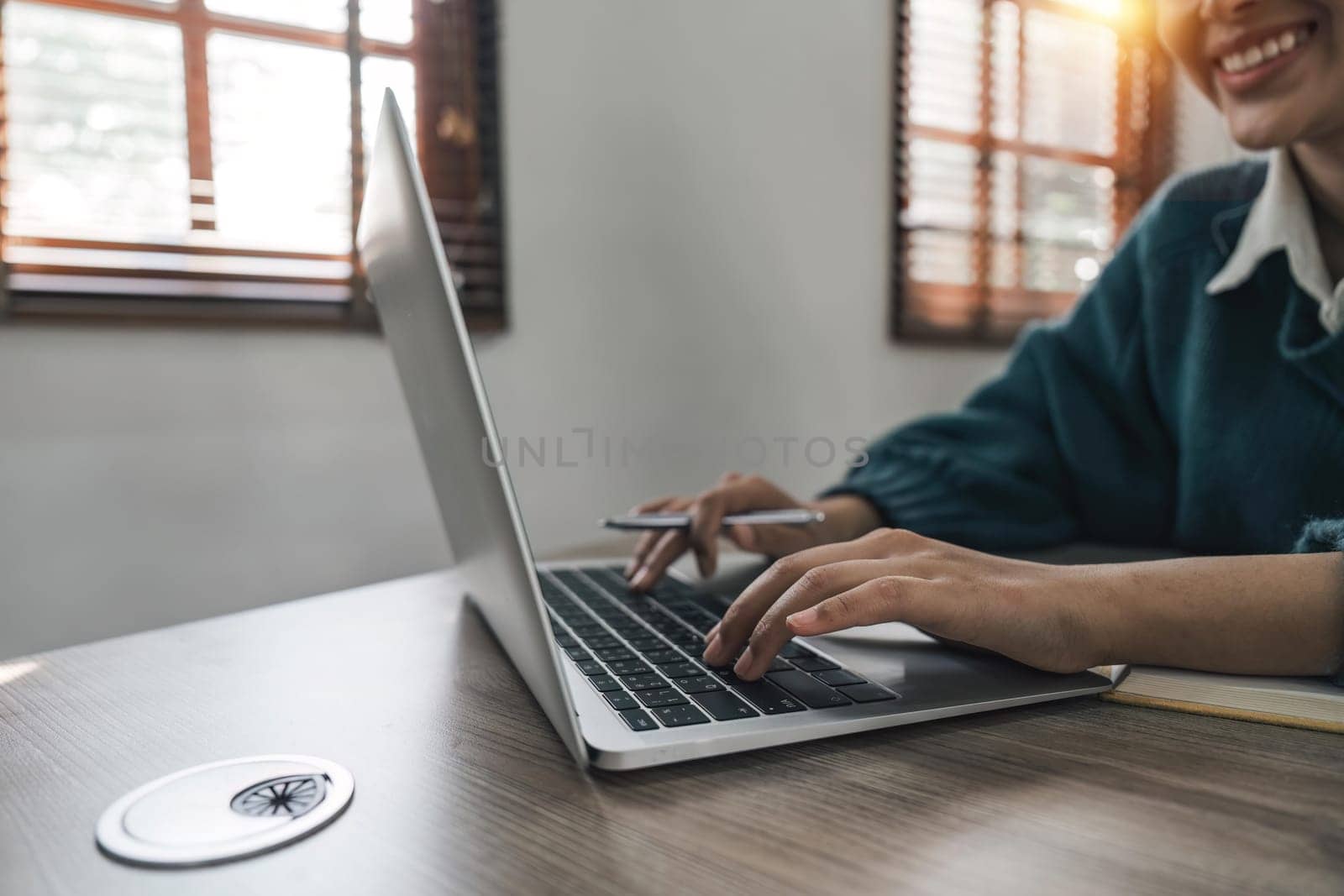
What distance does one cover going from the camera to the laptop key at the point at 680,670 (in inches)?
17.6

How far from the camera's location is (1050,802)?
1.08 ft

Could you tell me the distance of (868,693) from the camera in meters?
0.43

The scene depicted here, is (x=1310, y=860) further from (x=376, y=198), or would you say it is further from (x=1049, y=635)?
(x=376, y=198)

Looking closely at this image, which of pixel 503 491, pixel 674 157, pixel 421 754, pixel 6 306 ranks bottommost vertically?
pixel 421 754

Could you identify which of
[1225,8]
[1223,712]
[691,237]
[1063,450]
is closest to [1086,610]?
[1223,712]

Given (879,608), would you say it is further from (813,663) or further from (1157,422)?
(1157,422)

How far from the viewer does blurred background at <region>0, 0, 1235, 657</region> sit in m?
1.24

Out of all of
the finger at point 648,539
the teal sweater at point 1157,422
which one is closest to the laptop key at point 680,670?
the finger at point 648,539

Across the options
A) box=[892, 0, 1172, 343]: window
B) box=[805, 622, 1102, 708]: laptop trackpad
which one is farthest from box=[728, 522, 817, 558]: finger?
box=[892, 0, 1172, 343]: window

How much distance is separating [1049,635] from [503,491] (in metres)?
0.29

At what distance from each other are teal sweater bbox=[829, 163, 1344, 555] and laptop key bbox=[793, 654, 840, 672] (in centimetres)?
40

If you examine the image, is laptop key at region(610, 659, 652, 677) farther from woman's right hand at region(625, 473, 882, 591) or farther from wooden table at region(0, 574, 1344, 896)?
woman's right hand at region(625, 473, 882, 591)

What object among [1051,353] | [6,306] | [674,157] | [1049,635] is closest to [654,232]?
Result: [674,157]

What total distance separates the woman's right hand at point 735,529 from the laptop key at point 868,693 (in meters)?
0.26
